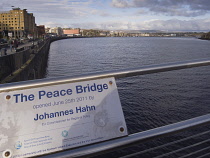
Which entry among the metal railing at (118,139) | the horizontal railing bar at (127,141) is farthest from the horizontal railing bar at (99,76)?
the horizontal railing bar at (127,141)

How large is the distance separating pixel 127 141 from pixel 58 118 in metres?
0.42

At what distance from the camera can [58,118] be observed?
1246mm

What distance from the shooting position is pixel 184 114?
35.7 feet

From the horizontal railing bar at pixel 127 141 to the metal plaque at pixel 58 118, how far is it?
10 centimetres

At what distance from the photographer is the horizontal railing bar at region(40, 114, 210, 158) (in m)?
1.12

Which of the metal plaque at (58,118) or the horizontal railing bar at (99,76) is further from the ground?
the horizontal railing bar at (99,76)

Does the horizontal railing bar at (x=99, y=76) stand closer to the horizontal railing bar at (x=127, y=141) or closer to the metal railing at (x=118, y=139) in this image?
the metal railing at (x=118, y=139)

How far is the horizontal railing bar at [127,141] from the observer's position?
3.68ft

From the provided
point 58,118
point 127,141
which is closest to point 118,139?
point 127,141

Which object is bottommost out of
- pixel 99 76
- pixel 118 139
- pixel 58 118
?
pixel 118 139

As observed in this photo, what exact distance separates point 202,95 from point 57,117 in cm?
1400

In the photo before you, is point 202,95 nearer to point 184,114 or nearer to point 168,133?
point 184,114

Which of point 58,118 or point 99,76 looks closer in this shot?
point 58,118

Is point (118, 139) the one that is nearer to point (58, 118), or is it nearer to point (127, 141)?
point (127, 141)
